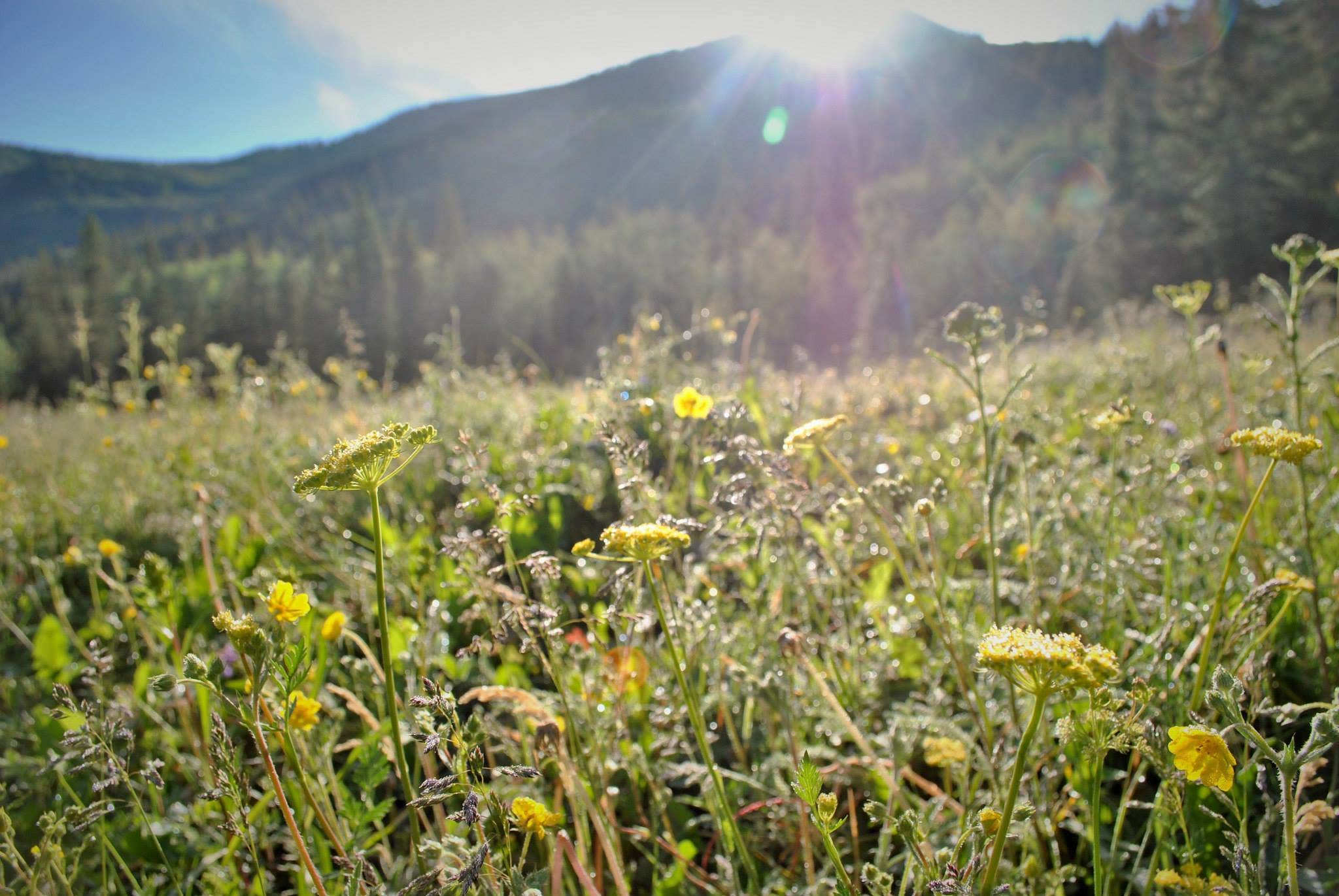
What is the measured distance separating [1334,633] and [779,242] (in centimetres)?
3063

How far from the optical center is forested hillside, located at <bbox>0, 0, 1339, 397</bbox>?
21.5 m

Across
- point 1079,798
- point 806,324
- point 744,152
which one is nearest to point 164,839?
point 1079,798

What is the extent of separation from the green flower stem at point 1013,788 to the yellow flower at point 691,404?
0.96 meters

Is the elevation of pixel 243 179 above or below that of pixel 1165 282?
above

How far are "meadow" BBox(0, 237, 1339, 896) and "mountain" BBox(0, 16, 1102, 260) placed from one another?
43.0 meters

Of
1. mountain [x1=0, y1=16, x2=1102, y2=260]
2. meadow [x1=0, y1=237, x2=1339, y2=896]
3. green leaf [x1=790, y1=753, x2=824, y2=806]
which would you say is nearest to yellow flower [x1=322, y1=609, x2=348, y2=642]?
meadow [x1=0, y1=237, x2=1339, y2=896]

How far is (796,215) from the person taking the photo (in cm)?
4481

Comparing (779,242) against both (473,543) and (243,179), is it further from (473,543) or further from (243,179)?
(243,179)

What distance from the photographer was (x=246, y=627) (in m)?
0.76

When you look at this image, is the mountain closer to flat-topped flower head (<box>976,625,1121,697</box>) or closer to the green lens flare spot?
the green lens flare spot

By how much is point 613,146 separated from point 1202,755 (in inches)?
4177

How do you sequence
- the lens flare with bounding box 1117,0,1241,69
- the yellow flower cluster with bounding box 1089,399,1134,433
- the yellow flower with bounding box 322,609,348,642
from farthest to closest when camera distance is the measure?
1. the lens flare with bounding box 1117,0,1241,69
2. the yellow flower with bounding box 322,609,348,642
3. the yellow flower cluster with bounding box 1089,399,1134,433

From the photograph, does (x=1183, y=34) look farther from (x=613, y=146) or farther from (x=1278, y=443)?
(x=613, y=146)

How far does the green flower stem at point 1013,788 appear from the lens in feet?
2.07
